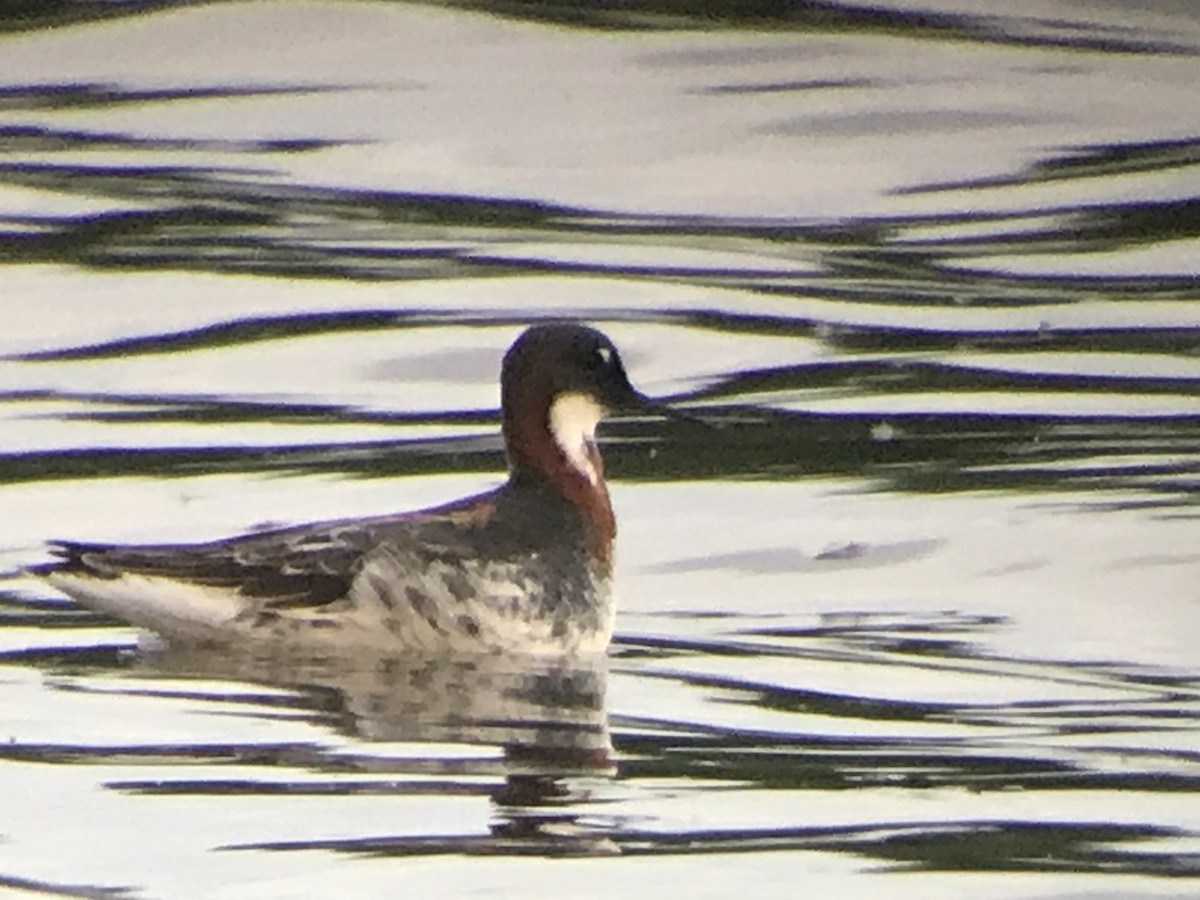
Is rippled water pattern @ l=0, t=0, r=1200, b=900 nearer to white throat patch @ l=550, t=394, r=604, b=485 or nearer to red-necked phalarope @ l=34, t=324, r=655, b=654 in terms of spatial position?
red-necked phalarope @ l=34, t=324, r=655, b=654

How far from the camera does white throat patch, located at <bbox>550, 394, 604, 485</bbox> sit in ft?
44.9

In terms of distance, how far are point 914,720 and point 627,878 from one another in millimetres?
2153

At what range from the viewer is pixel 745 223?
20922 mm

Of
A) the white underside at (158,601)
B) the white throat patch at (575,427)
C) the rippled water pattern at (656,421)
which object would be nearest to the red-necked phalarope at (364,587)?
the white underside at (158,601)

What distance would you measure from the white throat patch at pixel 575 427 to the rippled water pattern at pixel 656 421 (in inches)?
23.0

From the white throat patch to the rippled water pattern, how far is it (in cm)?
58

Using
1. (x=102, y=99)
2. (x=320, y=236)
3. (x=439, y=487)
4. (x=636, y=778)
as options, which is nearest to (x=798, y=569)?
(x=439, y=487)

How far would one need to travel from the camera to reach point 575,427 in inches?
543

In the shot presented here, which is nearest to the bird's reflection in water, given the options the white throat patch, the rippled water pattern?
the rippled water pattern

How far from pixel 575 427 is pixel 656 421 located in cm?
335

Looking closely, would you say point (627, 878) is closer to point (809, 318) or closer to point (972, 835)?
point (972, 835)

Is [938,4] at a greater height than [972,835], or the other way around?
[938,4]

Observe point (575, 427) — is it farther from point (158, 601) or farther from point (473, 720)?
point (473, 720)

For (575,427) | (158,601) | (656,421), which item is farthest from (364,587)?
(656,421)
